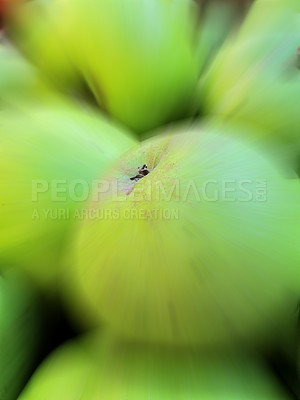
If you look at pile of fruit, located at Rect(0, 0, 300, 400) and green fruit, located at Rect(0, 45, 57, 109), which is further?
green fruit, located at Rect(0, 45, 57, 109)

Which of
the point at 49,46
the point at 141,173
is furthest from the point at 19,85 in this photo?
the point at 141,173

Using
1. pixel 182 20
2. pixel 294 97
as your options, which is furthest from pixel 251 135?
pixel 182 20

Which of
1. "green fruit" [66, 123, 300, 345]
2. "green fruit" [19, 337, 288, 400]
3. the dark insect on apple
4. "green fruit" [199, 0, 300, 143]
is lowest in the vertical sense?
"green fruit" [19, 337, 288, 400]

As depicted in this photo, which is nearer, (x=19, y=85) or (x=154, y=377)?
(x=154, y=377)

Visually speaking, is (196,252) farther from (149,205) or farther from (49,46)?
(49,46)

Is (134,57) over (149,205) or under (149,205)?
over

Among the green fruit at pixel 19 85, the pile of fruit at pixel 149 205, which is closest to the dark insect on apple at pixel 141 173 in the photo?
the pile of fruit at pixel 149 205

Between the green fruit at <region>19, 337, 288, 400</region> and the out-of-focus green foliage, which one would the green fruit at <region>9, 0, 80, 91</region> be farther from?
the green fruit at <region>19, 337, 288, 400</region>

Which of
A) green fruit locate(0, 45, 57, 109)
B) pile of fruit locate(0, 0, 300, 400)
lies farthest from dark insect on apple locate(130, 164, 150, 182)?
green fruit locate(0, 45, 57, 109)
